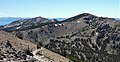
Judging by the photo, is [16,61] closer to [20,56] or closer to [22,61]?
[22,61]

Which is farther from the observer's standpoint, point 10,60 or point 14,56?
point 14,56

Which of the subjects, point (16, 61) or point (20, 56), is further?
point (20, 56)

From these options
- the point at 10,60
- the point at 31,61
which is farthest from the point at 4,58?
the point at 31,61

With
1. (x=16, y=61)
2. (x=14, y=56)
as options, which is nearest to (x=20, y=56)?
(x=14, y=56)

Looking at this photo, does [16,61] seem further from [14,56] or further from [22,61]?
[14,56]

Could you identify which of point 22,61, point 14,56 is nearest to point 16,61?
point 22,61

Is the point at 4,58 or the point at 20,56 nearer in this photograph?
the point at 4,58
